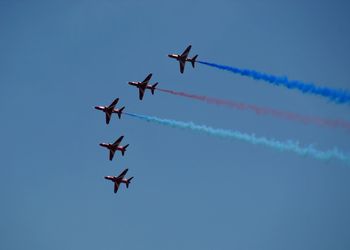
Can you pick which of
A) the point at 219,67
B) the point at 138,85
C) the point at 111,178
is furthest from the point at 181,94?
the point at 111,178

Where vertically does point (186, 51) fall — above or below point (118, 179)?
above

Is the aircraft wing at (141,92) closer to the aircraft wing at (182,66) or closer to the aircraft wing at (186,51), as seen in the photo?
the aircraft wing at (182,66)

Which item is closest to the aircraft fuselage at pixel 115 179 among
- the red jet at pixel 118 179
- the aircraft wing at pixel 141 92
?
the red jet at pixel 118 179

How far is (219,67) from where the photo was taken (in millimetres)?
89000

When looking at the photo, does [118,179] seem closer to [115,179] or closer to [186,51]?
[115,179]

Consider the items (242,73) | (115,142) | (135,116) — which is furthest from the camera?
(115,142)

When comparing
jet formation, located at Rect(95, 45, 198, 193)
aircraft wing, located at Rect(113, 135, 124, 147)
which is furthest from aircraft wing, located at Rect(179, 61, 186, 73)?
aircraft wing, located at Rect(113, 135, 124, 147)

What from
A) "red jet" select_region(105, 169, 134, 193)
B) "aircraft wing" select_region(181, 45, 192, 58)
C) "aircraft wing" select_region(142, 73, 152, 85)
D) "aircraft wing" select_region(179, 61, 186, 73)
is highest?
"aircraft wing" select_region(181, 45, 192, 58)

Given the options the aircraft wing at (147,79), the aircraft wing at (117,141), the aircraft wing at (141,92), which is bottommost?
the aircraft wing at (117,141)

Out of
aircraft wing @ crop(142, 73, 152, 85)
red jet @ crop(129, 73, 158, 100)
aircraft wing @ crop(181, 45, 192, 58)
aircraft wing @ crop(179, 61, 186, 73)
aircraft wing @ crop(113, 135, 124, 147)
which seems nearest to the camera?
aircraft wing @ crop(179, 61, 186, 73)

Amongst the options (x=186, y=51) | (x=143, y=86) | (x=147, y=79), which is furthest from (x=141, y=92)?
(x=186, y=51)

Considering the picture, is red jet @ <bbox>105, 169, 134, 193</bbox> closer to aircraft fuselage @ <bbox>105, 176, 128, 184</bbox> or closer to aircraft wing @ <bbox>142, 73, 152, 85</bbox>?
aircraft fuselage @ <bbox>105, 176, 128, 184</bbox>

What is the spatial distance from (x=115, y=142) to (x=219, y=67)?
1051 inches

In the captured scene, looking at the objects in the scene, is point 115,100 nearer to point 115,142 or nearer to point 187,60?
point 115,142
